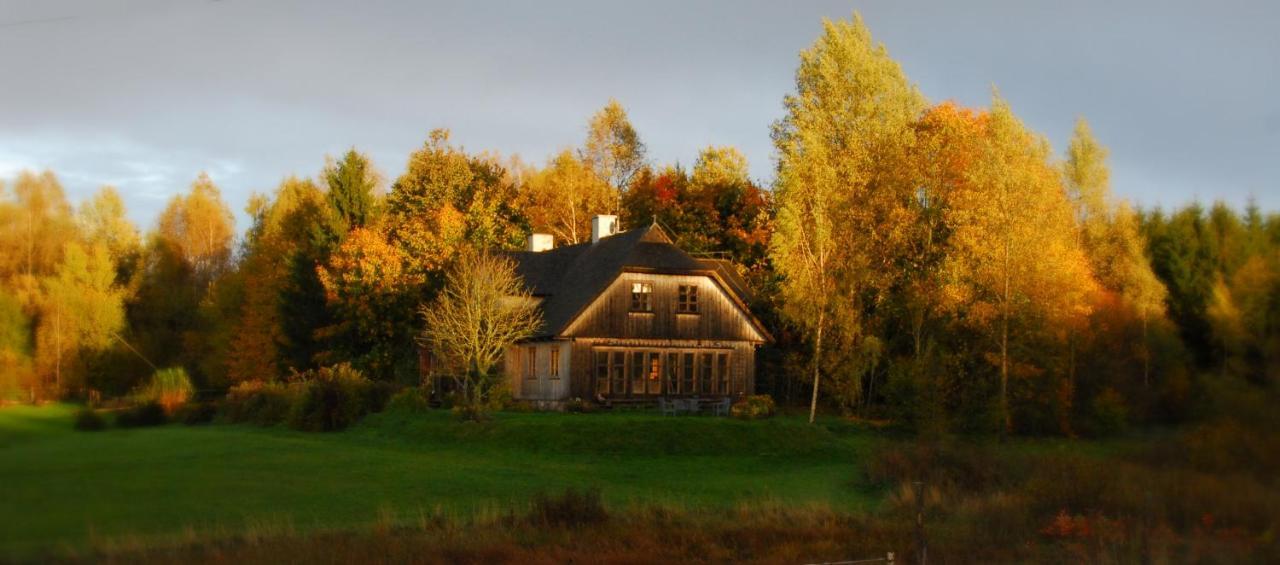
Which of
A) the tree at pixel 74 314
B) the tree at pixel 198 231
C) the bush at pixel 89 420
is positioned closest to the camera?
the bush at pixel 89 420

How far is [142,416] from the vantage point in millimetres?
19109

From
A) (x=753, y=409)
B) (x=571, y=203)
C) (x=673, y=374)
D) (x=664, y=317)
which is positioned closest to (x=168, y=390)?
(x=753, y=409)

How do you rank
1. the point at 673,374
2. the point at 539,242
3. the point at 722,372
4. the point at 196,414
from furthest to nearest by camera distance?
the point at 539,242
the point at 722,372
the point at 673,374
the point at 196,414

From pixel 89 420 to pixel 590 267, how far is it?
3350 cm

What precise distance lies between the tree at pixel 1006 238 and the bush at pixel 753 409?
842 cm

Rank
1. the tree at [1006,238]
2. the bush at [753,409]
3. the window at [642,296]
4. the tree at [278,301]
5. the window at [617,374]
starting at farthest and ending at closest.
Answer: the tree at [278,301] → the window at [642,296] → the window at [617,374] → the bush at [753,409] → the tree at [1006,238]

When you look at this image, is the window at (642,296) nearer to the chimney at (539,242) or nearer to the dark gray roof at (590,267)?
the dark gray roof at (590,267)

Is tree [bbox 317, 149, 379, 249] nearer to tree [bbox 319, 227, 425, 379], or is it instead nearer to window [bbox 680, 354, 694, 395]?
tree [bbox 319, 227, 425, 379]

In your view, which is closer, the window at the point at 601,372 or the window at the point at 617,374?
the window at the point at 601,372

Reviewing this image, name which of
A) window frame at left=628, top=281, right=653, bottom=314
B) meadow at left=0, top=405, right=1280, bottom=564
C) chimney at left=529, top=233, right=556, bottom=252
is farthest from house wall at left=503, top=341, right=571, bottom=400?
meadow at left=0, top=405, right=1280, bottom=564

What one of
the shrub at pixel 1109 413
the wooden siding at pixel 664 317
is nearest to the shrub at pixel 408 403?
the wooden siding at pixel 664 317

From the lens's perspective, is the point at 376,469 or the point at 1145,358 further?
the point at 376,469

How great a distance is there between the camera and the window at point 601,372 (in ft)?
149

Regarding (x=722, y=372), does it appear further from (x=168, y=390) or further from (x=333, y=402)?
(x=168, y=390)
